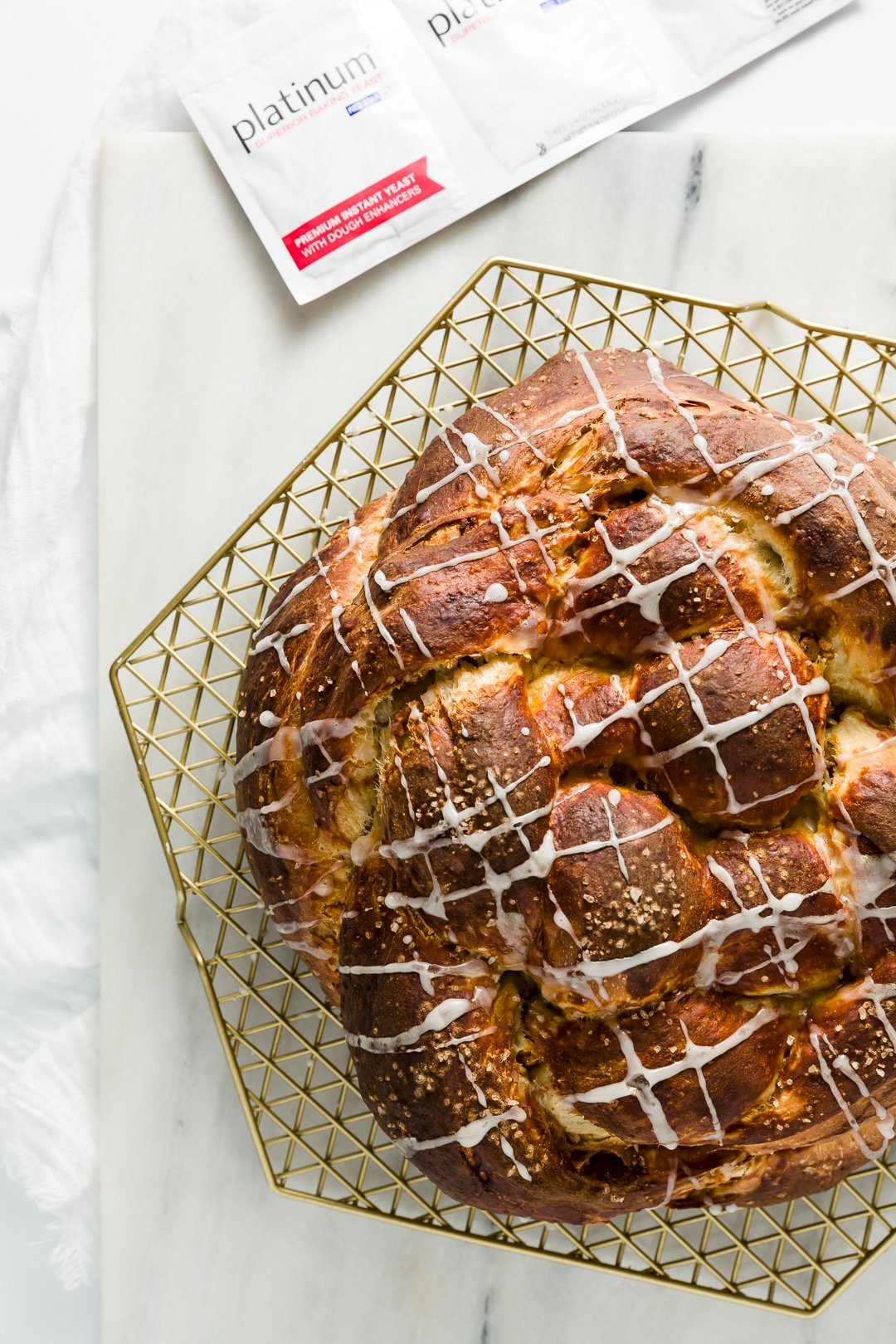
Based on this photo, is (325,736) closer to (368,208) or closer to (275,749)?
(275,749)

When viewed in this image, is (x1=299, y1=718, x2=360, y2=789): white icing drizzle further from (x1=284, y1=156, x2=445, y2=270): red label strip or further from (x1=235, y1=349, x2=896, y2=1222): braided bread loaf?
(x1=284, y1=156, x2=445, y2=270): red label strip

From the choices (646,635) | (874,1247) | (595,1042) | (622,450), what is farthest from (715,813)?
(874,1247)

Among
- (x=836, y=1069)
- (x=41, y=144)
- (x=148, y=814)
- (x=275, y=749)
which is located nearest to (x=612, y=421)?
(x=275, y=749)

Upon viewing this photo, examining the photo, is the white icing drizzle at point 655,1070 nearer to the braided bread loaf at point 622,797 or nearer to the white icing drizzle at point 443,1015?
the braided bread loaf at point 622,797

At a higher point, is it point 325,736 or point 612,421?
point 612,421

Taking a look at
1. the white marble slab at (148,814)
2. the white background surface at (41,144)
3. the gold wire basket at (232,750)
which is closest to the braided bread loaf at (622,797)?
the gold wire basket at (232,750)

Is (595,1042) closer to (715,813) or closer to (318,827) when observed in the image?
(715,813)
